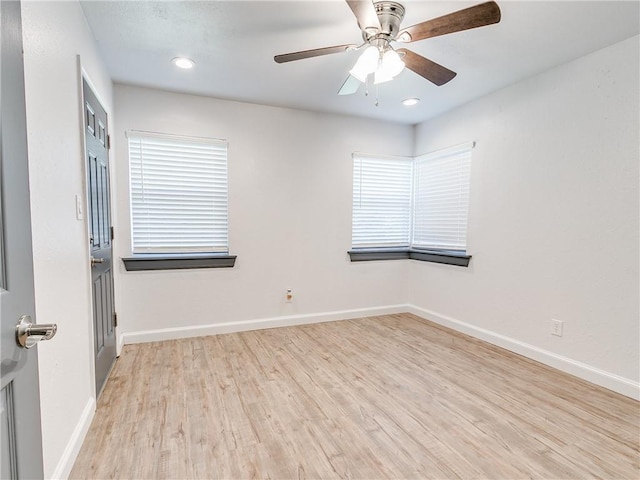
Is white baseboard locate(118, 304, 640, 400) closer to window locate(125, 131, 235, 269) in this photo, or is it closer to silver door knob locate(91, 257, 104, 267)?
window locate(125, 131, 235, 269)

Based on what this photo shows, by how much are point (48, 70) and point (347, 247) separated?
309 cm

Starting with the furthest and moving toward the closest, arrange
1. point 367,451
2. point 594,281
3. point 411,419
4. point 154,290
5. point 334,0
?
point 154,290 → point 594,281 → point 411,419 → point 334,0 → point 367,451

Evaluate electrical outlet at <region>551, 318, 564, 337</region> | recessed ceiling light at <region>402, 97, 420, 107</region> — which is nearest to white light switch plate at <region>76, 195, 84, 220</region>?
recessed ceiling light at <region>402, 97, 420, 107</region>

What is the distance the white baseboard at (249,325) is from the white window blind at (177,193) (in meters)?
0.80

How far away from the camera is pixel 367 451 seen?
5.56 ft

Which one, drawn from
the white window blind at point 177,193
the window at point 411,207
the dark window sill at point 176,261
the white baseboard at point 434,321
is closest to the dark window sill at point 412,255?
the window at point 411,207

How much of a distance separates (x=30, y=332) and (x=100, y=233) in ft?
6.13

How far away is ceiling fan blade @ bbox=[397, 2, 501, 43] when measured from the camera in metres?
1.47

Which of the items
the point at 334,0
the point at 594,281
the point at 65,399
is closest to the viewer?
the point at 65,399

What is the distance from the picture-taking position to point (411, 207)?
4312 millimetres

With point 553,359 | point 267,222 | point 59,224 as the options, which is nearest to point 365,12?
point 59,224

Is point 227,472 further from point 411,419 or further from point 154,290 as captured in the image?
point 154,290

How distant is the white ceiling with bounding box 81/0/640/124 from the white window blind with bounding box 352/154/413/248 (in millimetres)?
1021

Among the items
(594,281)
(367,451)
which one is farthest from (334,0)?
(594,281)
